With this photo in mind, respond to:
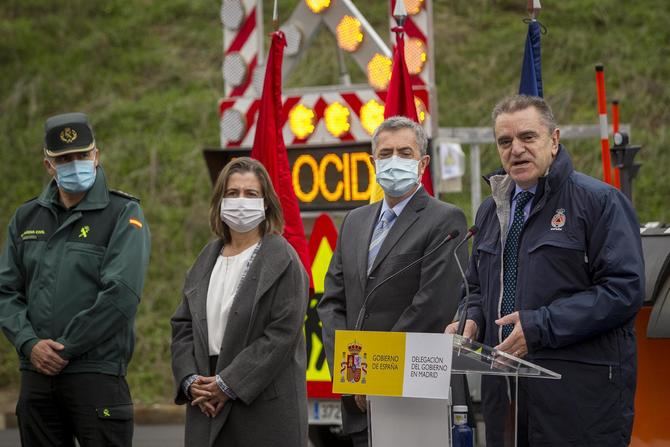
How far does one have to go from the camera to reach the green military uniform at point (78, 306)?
6.57 m

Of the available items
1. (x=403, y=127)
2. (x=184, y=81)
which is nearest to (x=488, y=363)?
(x=403, y=127)

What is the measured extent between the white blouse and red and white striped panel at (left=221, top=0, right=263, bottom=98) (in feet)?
12.3

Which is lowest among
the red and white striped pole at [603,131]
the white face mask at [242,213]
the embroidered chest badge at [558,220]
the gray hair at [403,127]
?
the embroidered chest badge at [558,220]

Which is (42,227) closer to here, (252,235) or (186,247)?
(252,235)

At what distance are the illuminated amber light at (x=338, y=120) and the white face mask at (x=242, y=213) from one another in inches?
120

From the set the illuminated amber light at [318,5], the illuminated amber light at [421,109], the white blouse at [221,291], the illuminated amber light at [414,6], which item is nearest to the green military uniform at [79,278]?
the white blouse at [221,291]

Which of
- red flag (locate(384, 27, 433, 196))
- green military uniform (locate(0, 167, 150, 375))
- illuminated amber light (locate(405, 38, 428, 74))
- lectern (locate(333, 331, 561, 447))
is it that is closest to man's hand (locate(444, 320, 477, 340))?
lectern (locate(333, 331, 561, 447))

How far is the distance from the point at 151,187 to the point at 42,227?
30.2 ft

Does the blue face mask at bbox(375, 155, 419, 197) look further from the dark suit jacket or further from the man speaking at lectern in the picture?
the man speaking at lectern

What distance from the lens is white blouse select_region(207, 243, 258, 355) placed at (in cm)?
630

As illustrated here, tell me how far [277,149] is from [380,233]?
245cm

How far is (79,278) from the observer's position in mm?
6711

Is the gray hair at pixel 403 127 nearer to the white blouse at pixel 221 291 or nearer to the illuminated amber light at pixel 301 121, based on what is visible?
the white blouse at pixel 221 291

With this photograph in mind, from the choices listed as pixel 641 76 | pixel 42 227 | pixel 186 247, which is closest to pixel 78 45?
pixel 186 247
